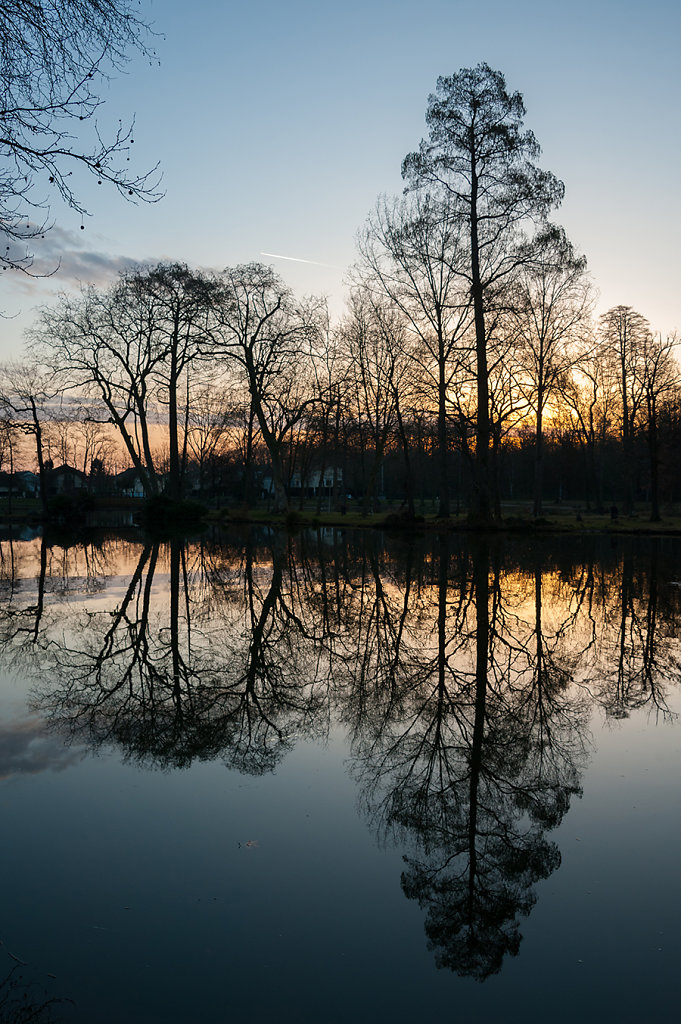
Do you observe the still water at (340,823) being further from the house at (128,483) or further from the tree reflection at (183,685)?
the house at (128,483)

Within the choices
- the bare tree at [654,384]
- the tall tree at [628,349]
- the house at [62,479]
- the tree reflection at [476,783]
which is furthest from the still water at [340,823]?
the house at [62,479]

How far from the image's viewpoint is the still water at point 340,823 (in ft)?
9.88

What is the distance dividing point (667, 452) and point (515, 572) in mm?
41495

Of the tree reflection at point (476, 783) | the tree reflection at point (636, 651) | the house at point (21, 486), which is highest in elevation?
the house at point (21, 486)

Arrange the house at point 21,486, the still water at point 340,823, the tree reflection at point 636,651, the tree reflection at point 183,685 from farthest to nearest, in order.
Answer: the house at point 21,486 < the tree reflection at point 636,651 < the tree reflection at point 183,685 < the still water at point 340,823

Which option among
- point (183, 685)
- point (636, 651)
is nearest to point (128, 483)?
point (636, 651)

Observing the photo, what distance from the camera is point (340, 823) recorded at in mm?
4504

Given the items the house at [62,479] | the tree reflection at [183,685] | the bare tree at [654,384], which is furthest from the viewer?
the house at [62,479]

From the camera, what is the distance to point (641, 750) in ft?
19.9

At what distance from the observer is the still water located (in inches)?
119

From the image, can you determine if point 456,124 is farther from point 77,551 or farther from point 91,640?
point 91,640

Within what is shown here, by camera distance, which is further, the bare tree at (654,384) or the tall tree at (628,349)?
the tall tree at (628,349)

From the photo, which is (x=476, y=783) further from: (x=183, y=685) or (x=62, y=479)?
(x=62, y=479)

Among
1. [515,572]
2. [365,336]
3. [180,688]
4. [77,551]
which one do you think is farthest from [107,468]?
[180,688]
